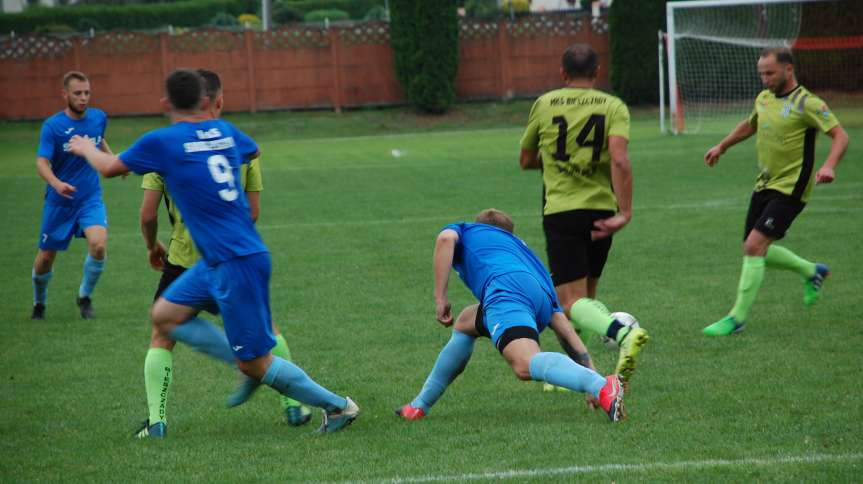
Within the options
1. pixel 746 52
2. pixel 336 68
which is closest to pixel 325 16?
pixel 336 68

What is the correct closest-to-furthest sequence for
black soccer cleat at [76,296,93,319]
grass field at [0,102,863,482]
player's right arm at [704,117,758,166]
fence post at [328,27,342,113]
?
grass field at [0,102,863,482] < player's right arm at [704,117,758,166] < black soccer cleat at [76,296,93,319] < fence post at [328,27,342,113]

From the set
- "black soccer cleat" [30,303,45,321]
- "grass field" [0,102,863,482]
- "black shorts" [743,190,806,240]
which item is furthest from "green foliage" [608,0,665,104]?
"black soccer cleat" [30,303,45,321]

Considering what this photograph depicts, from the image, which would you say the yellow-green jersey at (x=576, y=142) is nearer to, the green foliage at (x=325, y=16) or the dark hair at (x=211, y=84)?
the dark hair at (x=211, y=84)

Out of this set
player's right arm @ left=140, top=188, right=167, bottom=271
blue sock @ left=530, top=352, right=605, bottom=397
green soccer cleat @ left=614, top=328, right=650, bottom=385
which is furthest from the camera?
player's right arm @ left=140, top=188, right=167, bottom=271

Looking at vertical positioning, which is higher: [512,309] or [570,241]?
[570,241]

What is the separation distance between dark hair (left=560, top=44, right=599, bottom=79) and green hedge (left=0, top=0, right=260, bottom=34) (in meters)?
43.8

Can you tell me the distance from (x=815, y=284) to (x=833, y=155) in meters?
1.24

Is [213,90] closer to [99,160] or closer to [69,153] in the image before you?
[99,160]

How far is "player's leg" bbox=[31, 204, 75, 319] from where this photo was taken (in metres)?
10.2

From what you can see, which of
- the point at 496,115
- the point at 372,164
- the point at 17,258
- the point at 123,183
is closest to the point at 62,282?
the point at 17,258

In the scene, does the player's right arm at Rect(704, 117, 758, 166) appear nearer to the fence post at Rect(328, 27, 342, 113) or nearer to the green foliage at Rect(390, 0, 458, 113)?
the green foliage at Rect(390, 0, 458, 113)

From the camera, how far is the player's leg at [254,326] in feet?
18.5

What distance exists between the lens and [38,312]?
10188 mm

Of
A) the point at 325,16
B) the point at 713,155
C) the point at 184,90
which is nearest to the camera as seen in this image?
the point at 184,90
